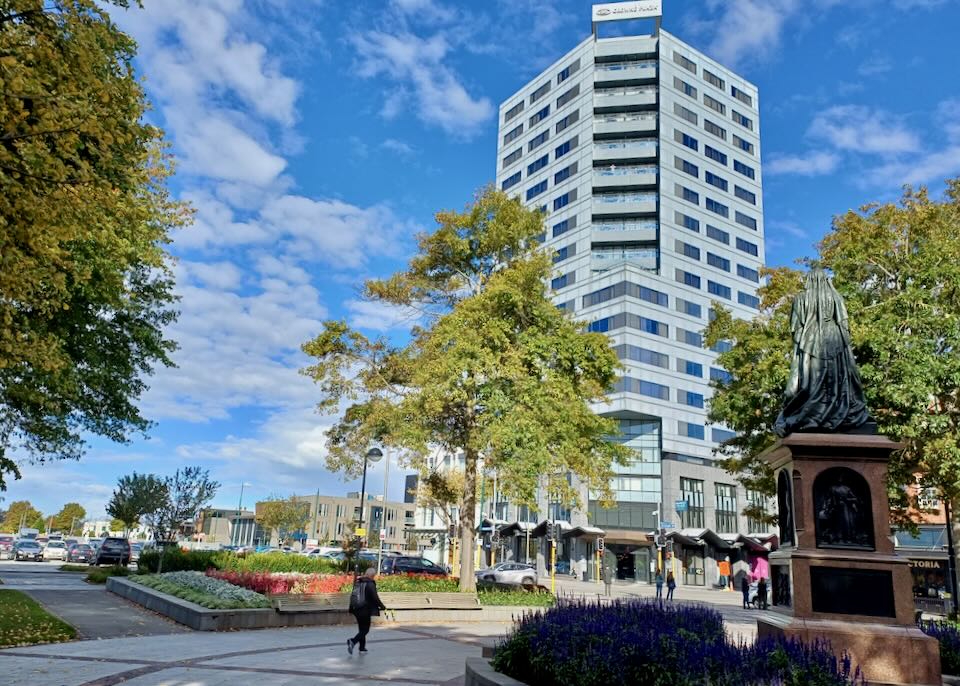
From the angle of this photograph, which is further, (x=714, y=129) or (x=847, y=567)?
(x=714, y=129)

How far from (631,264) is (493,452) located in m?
46.9

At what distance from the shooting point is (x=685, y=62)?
77000mm

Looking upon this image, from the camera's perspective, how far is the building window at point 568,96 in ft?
248

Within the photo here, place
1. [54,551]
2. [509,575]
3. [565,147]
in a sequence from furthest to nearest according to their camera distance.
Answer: [565,147] → [54,551] → [509,575]

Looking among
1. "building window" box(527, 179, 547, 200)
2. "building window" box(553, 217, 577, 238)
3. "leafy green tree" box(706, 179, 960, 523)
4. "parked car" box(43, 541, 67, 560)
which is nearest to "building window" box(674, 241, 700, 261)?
"building window" box(553, 217, 577, 238)

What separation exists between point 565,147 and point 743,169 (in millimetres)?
20397

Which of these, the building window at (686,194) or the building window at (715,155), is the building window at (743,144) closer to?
the building window at (715,155)

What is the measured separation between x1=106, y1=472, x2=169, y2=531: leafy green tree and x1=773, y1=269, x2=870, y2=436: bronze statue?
26.0 metres

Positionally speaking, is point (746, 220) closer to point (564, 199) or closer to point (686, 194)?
point (686, 194)

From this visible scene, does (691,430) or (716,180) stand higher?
(716,180)

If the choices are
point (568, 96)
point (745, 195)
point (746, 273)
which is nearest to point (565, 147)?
→ point (568, 96)

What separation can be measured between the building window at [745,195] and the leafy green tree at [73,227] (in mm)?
66520

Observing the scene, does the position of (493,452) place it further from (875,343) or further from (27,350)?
(27,350)

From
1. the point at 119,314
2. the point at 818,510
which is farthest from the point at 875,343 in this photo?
the point at 119,314
